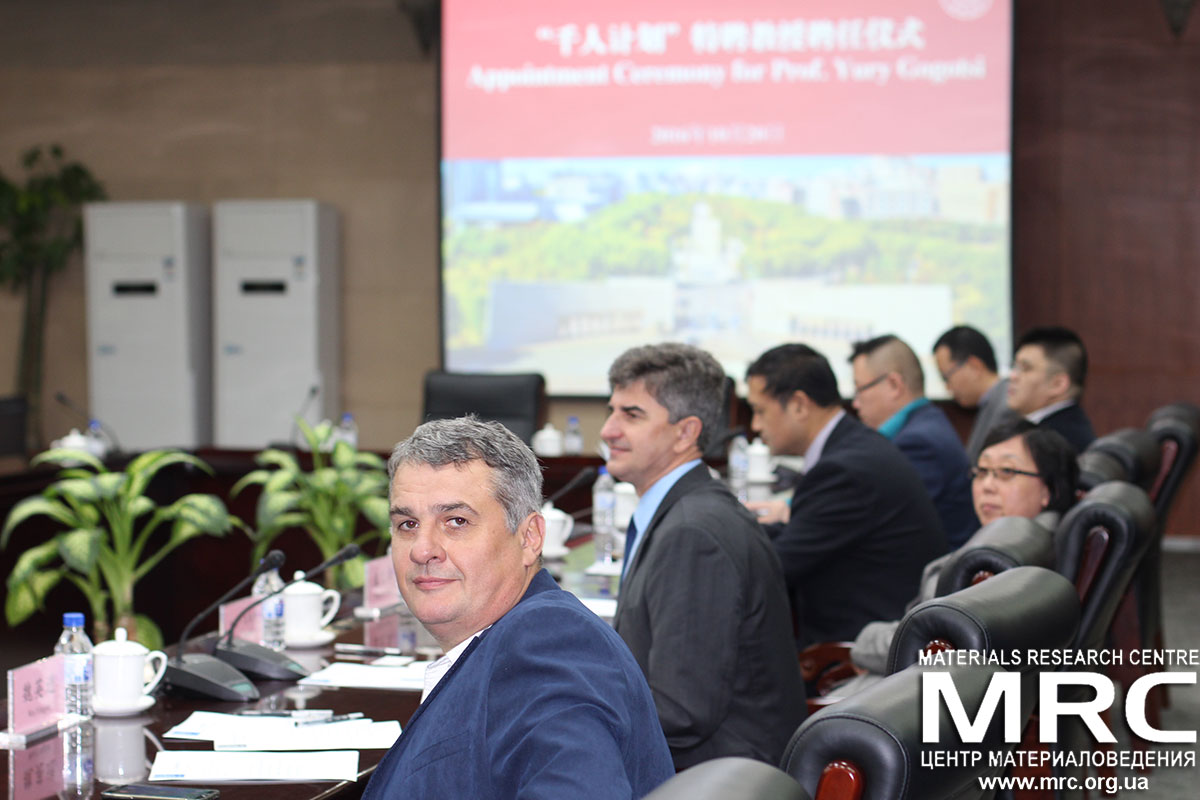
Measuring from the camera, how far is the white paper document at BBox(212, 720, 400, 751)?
73.3 inches

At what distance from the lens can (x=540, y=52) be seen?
7.38m

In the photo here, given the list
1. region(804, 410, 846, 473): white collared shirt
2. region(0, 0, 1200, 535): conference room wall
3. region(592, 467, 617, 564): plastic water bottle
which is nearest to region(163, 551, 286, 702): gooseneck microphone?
region(592, 467, 617, 564): plastic water bottle

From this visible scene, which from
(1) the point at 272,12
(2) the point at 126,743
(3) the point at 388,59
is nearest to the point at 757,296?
(3) the point at 388,59

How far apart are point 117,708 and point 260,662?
1.03 feet

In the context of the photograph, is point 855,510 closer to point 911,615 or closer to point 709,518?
point 709,518

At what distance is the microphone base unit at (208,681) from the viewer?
212 cm

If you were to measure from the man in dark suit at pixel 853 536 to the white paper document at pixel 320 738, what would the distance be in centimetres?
149

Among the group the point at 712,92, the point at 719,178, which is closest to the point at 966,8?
the point at 712,92

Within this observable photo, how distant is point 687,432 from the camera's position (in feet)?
8.07

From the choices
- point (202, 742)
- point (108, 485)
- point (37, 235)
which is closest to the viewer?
point (202, 742)

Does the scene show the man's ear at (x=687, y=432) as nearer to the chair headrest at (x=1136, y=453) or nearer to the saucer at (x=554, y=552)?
the saucer at (x=554, y=552)

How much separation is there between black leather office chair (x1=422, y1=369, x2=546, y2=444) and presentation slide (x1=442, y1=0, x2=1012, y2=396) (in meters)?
1.56

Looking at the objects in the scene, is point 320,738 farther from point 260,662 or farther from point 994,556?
point 994,556

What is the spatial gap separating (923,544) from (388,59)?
5764 millimetres
